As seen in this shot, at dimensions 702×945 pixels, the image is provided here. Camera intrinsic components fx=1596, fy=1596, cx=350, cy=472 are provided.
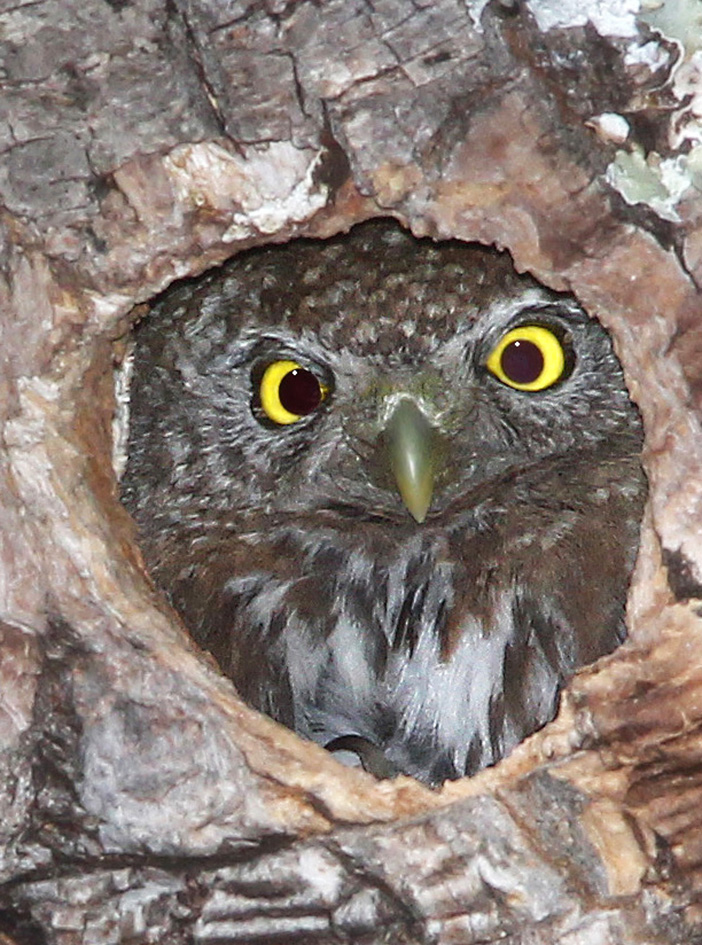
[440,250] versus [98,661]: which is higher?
[440,250]

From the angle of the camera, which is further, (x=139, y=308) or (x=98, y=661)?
(x=139, y=308)

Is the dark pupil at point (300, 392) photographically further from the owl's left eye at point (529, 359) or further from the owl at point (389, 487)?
the owl's left eye at point (529, 359)

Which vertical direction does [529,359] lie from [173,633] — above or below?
above

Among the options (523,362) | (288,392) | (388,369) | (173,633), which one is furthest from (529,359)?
(173,633)

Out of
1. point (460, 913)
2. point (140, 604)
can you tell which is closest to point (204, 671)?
point (140, 604)

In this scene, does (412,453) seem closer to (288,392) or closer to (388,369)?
(388,369)

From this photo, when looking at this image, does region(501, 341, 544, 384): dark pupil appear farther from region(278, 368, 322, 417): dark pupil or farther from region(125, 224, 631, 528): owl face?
region(278, 368, 322, 417): dark pupil

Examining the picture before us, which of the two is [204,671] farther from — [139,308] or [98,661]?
[139,308]
